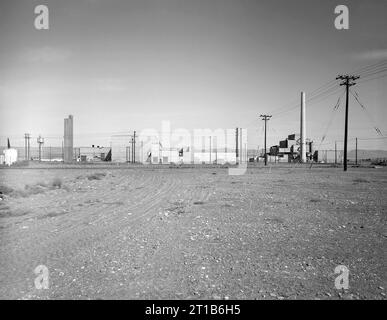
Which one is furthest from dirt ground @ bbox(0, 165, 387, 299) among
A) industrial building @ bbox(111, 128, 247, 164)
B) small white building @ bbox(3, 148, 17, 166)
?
industrial building @ bbox(111, 128, 247, 164)

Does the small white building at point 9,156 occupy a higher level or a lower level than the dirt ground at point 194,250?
higher

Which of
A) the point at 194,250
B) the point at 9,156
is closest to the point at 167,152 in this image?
the point at 9,156

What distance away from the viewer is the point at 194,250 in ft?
19.4

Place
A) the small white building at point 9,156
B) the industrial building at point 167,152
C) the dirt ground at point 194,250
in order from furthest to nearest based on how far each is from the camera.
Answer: the industrial building at point 167,152 → the small white building at point 9,156 → the dirt ground at point 194,250

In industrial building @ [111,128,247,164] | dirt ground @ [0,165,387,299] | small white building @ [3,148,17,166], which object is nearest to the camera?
dirt ground @ [0,165,387,299]

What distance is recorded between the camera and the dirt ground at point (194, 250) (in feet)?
13.9

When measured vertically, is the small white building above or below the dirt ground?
above

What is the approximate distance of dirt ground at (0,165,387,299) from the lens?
4.25 m

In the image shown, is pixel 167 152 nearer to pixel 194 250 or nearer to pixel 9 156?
pixel 9 156

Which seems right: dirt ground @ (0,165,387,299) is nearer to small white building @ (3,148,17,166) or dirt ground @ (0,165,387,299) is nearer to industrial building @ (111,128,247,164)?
small white building @ (3,148,17,166)

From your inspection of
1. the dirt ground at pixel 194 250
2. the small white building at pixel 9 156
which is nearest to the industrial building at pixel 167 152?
the small white building at pixel 9 156

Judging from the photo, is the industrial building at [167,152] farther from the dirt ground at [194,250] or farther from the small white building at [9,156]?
the dirt ground at [194,250]
